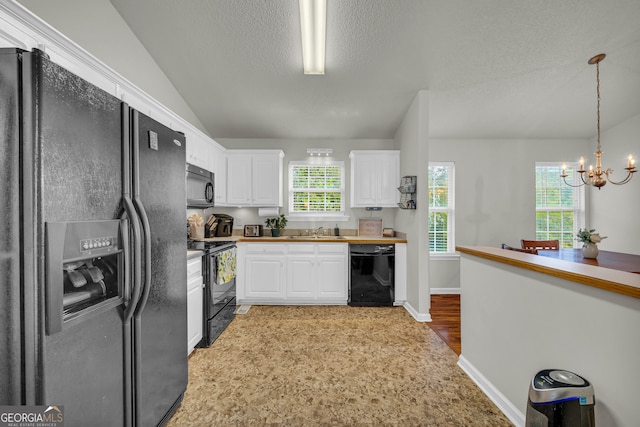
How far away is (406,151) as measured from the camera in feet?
12.0

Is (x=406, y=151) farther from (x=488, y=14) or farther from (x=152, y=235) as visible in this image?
(x=152, y=235)

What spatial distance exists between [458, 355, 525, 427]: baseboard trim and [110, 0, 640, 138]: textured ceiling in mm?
3002

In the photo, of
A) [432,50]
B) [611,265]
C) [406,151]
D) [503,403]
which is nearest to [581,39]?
[432,50]

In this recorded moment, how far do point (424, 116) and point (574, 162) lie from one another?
11.0 ft

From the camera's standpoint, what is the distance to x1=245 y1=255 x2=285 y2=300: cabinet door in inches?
145

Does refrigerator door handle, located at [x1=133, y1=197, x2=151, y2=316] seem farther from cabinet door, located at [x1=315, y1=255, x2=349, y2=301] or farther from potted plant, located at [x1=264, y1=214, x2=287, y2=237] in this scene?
potted plant, located at [x1=264, y1=214, x2=287, y2=237]

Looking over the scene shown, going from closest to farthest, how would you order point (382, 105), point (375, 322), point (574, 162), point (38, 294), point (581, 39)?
point (38, 294) < point (581, 39) < point (375, 322) < point (382, 105) < point (574, 162)

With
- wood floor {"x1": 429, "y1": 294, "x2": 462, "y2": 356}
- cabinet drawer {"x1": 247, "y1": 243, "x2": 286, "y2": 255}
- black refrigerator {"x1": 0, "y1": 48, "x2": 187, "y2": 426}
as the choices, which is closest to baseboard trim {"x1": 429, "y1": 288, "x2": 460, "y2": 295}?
wood floor {"x1": 429, "y1": 294, "x2": 462, "y2": 356}

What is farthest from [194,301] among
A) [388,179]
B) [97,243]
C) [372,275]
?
[388,179]

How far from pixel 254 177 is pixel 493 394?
3.69 metres

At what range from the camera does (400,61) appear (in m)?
2.78

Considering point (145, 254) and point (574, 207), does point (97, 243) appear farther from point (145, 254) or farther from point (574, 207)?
point (574, 207)

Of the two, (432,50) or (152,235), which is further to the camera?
(432,50)

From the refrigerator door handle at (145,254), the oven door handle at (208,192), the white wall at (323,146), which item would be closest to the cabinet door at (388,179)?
the white wall at (323,146)
